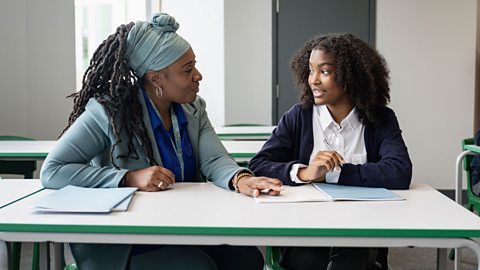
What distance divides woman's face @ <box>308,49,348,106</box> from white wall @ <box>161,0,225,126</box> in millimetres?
3265

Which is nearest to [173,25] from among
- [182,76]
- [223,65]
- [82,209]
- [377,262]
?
[182,76]

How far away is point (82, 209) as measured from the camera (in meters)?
1.56

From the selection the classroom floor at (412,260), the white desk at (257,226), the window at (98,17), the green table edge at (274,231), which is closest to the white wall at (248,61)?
the window at (98,17)

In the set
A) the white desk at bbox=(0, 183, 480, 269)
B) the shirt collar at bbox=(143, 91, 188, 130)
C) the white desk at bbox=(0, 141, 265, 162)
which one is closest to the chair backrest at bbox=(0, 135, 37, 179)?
the white desk at bbox=(0, 141, 265, 162)

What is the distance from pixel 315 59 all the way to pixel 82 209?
112cm

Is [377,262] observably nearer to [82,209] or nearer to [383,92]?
[383,92]

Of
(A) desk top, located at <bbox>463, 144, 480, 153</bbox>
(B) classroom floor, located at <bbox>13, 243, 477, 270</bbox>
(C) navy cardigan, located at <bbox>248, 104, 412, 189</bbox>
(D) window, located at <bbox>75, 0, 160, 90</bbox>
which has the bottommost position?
(B) classroom floor, located at <bbox>13, 243, 477, 270</bbox>

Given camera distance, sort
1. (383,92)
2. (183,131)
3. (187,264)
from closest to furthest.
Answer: (187,264) < (183,131) < (383,92)

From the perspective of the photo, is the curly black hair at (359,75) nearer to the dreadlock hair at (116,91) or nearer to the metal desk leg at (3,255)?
the dreadlock hair at (116,91)

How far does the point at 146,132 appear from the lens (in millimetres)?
2031

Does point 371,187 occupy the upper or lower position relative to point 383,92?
lower

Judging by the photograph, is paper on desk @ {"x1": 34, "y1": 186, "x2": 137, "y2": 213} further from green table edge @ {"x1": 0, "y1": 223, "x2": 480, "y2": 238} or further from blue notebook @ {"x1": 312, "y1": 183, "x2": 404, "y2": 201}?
blue notebook @ {"x1": 312, "y1": 183, "x2": 404, "y2": 201}

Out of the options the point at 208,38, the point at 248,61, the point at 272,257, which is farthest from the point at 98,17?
the point at 272,257

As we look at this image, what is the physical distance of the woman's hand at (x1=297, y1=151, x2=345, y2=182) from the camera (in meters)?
1.92
